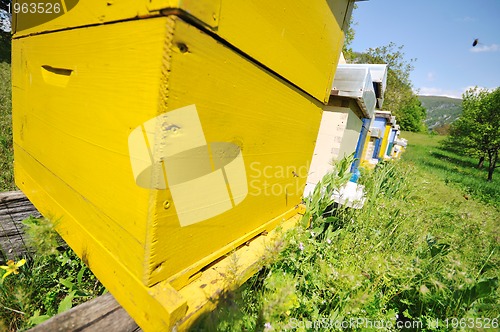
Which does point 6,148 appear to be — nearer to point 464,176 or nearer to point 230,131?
point 230,131

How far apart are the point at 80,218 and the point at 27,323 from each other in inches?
25.3

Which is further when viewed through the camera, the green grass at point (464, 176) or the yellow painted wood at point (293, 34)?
the green grass at point (464, 176)

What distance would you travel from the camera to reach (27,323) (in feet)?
3.35

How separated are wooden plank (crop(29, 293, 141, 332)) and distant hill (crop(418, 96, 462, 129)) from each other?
18085 cm

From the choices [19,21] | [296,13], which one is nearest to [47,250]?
[19,21]

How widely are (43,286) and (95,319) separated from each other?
932 mm

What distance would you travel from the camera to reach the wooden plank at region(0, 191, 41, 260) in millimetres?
1282

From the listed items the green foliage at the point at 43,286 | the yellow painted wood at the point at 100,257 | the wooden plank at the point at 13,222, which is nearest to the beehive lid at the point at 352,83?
the yellow painted wood at the point at 100,257

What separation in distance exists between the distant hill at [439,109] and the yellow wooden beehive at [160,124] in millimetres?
180288

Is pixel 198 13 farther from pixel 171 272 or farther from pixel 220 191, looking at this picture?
pixel 171 272

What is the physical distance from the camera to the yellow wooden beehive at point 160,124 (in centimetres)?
55

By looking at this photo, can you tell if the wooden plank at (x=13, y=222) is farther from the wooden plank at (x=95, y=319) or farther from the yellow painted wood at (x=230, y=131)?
the yellow painted wood at (x=230, y=131)

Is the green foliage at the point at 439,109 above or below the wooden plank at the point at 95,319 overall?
above

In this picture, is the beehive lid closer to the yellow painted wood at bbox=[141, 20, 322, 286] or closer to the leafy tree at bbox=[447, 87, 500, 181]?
the yellow painted wood at bbox=[141, 20, 322, 286]
